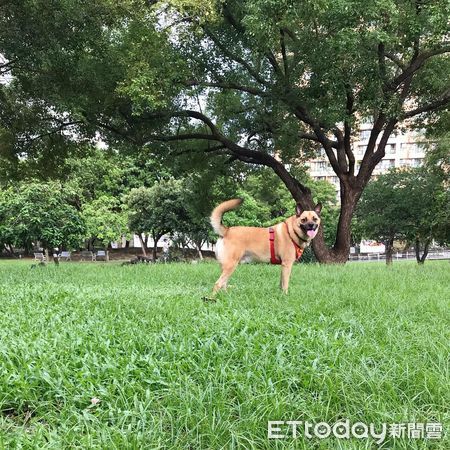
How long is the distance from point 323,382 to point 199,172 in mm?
15892

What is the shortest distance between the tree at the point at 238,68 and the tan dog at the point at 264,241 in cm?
478

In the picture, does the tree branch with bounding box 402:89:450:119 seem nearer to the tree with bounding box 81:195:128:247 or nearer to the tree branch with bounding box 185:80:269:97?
the tree branch with bounding box 185:80:269:97

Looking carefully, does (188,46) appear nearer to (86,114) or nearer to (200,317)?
(86,114)

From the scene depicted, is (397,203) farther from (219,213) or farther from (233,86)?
(219,213)

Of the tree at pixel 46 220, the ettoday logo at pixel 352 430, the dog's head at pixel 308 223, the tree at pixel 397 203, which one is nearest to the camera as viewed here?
the ettoday logo at pixel 352 430

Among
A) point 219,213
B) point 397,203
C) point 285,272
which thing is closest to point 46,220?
point 219,213

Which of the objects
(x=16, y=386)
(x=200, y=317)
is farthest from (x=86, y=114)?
(x=16, y=386)

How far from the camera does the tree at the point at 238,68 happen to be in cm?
1000

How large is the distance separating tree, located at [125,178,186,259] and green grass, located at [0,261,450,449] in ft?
82.2

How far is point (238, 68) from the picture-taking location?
597 inches

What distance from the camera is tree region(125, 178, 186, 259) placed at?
3025 cm

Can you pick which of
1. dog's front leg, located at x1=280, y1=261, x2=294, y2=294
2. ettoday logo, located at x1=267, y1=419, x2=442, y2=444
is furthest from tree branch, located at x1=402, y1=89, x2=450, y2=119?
ettoday logo, located at x1=267, y1=419, x2=442, y2=444

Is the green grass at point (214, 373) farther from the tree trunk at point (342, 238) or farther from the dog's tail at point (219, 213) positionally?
Result: the tree trunk at point (342, 238)

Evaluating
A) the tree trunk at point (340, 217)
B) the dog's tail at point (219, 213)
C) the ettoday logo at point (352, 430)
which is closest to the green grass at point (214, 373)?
the ettoday logo at point (352, 430)
